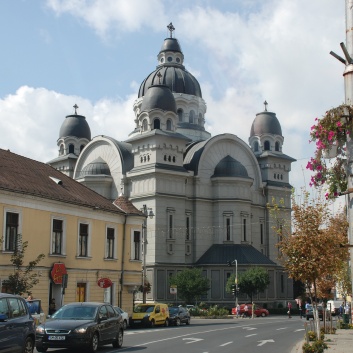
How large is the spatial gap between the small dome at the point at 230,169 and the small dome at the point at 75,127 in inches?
866

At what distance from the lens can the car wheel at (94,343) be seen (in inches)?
726

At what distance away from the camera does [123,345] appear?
21750 mm

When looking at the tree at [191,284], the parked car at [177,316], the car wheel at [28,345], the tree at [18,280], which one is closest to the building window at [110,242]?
the parked car at [177,316]

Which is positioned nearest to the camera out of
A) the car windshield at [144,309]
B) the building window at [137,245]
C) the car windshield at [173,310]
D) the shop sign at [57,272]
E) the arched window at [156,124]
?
the shop sign at [57,272]

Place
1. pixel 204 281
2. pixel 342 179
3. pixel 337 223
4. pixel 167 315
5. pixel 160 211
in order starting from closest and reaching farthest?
pixel 342 179 < pixel 337 223 < pixel 167 315 < pixel 204 281 < pixel 160 211

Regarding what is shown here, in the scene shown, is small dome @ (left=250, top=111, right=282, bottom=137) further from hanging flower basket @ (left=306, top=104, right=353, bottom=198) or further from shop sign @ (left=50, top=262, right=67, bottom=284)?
hanging flower basket @ (left=306, top=104, right=353, bottom=198)

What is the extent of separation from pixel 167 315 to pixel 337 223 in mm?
16560

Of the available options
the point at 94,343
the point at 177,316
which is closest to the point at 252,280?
the point at 177,316

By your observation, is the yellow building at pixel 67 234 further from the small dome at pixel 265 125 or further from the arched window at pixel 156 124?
the small dome at pixel 265 125

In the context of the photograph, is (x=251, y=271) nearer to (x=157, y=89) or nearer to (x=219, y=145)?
(x=219, y=145)

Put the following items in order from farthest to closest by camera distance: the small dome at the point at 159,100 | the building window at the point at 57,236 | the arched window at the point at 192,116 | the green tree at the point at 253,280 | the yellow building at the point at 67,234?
the arched window at the point at 192,116, the small dome at the point at 159,100, the green tree at the point at 253,280, the building window at the point at 57,236, the yellow building at the point at 67,234

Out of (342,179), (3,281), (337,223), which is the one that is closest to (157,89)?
(3,281)

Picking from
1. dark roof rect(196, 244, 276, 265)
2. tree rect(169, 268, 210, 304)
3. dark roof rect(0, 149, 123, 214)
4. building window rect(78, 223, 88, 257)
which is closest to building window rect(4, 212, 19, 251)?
dark roof rect(0, 149, 123, 214)

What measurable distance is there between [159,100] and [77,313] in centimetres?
5359
